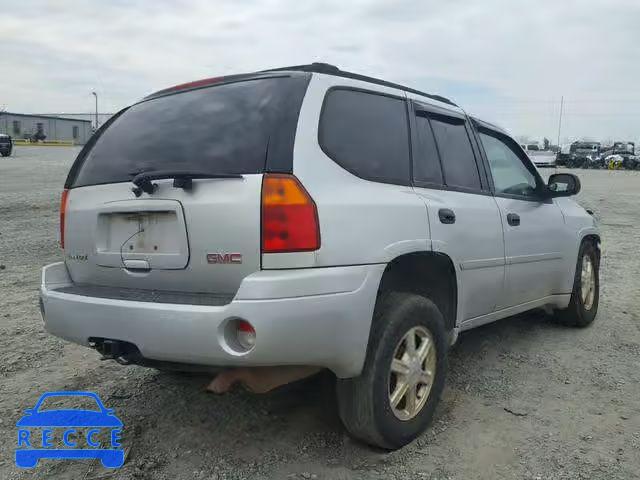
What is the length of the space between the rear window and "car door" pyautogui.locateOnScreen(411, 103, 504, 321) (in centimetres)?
92

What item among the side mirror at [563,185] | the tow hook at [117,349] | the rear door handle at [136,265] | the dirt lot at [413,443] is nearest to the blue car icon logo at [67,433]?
the dirt lot at [413,443]

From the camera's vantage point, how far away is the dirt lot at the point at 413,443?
2.85 m

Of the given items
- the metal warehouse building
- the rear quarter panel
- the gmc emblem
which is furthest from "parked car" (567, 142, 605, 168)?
the metal warehouse building

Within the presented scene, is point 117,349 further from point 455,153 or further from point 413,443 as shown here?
point 455,153

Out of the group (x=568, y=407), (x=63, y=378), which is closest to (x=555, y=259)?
(x=568, y=407)

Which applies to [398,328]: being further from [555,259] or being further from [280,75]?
[555,259]

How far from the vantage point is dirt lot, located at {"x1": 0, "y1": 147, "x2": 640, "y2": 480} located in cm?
285

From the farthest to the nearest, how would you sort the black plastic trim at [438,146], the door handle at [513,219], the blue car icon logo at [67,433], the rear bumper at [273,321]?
the door handle at [513,219], the black plastic trim at [438,146], the blue car icon logo at [67,433], the rear bumper at [273,321]

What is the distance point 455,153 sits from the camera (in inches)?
147

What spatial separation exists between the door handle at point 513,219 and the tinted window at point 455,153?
1.14ft

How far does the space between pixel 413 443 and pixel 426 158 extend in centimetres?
156

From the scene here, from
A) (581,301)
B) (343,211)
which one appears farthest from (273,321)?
(581,301)

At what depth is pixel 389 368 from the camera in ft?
9.31

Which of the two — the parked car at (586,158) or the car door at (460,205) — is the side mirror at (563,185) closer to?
the car door at (460,205)
